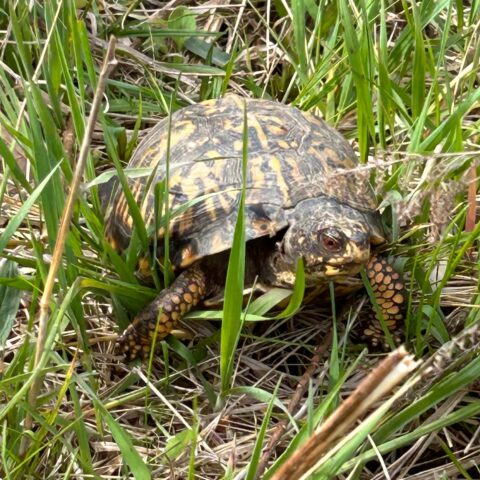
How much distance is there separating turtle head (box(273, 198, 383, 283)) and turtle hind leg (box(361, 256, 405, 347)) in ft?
0.22

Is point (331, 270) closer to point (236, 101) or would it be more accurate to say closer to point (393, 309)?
point (393, 309)

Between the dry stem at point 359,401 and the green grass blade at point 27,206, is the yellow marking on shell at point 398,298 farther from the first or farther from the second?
the dry stem at point 359,401

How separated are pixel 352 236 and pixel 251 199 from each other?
0.28 meters

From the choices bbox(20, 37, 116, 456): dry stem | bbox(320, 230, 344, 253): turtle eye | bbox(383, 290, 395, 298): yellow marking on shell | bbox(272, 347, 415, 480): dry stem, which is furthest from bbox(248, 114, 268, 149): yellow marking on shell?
bbox(272, 347, 415, 480): dry stem

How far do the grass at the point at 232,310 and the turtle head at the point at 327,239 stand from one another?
83mm

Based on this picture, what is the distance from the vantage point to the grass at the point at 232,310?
1.52m

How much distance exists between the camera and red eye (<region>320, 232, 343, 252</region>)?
→ 1.78m

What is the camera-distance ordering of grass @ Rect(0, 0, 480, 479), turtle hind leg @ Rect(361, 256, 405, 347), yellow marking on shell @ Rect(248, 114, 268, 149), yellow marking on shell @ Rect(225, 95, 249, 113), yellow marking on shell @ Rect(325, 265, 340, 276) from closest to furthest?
grass @ Rect(0, 0, 480, 479) < yellow marking on shell @ Rect(325, 265, 340, 276) < turtle hind leg @ Rect(361, 256, 405, 347) < yellow marking on shell @ Rect(248, 114, 268, 149) < yellow marking on shell @ Rect(225, 95, 249, 113)

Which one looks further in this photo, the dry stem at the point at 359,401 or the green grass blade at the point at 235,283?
the green grass blade at the point at 235,283

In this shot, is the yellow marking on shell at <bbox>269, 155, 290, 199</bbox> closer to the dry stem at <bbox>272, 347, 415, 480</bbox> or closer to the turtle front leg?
the turtle front leg

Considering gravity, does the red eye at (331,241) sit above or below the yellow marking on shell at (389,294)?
above

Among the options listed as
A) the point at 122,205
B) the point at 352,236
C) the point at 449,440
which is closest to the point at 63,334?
the point at 122,205

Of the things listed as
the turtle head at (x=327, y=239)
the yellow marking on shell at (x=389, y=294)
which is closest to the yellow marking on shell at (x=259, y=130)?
the turtle head at (x=327, y=239)

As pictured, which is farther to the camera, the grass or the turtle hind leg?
the turtle hind leg
